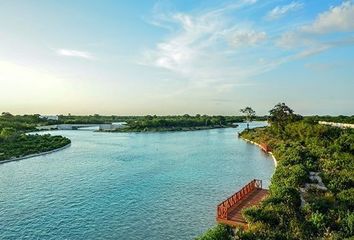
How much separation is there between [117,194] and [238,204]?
12960 millimetres

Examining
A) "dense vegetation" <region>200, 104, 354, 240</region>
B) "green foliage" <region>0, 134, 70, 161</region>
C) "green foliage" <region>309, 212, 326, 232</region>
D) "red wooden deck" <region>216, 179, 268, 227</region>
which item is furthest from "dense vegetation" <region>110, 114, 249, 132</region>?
"green foliage" <region>309, 212, 326, 232</region>

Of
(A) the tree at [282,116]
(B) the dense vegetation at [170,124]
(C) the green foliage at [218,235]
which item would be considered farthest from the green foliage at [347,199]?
(B) the dense vegetation at [170,124]

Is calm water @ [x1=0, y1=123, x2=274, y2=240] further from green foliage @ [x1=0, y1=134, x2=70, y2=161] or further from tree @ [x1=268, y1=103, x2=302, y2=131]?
tree @ [x1=268, y1=103, x2=302, y2=131]

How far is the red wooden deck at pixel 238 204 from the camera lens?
82.0 feet

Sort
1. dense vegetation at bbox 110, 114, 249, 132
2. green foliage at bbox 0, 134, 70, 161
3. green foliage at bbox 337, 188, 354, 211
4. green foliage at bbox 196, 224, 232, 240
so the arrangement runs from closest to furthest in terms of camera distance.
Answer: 1. green foliage at bbox 196, 224, 232, 240
2. green foliage at bbox 337, 188, 354, 211
3. green foliage at bbox 0, 134, 70, 161
4. dense vegetation at bbox 110, 114, 249, 132

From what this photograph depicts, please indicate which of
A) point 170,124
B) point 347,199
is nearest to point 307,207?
point 347,199

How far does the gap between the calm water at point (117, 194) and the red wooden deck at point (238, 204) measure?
4.59 feet

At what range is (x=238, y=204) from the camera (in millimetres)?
28734

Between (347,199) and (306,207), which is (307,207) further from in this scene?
(347,199)

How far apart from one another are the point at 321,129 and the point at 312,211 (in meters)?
46.1

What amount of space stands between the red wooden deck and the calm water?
1.40m

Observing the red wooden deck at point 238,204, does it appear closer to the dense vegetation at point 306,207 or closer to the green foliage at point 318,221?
the dense vegetation at point 306,207

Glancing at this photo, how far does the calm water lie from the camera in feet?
83.4

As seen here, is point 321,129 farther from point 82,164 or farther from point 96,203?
point 96,203
